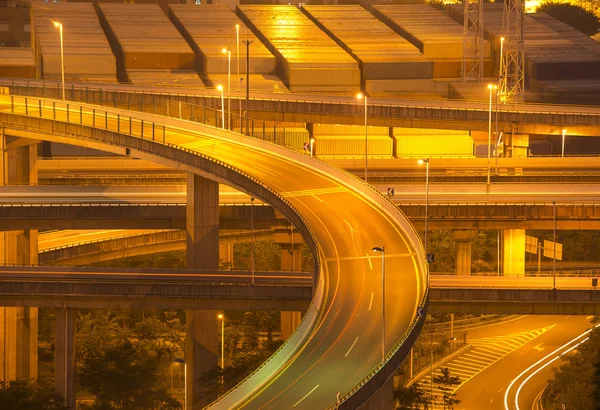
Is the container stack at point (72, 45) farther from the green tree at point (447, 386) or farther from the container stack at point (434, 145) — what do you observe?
the green tree at point (447, 386)

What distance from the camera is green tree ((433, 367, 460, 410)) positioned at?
85.9m

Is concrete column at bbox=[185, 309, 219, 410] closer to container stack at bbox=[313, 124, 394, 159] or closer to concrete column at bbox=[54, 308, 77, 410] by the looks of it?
concrete column at bbox=[54, 308, 77, 410]

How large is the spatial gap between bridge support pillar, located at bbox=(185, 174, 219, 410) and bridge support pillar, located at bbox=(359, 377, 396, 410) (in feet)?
87.0

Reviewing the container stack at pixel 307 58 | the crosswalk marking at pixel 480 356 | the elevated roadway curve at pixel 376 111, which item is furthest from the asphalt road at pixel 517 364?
the container stack at pixel 307 58

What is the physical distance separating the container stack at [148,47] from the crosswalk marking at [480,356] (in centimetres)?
6146

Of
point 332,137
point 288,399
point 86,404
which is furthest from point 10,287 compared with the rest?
point 332,137

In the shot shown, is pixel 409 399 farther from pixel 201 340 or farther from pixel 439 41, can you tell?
pixel 439 41

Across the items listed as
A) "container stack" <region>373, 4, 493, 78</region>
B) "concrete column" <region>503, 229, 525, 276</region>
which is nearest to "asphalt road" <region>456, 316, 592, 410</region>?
"concrete column" <region>503, 229, 525, 276</region>

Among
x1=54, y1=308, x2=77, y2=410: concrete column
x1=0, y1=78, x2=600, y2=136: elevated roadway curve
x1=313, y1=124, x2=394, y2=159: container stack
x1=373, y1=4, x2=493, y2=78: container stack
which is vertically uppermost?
x1=373, y1=4, x2=493, y2=78: container stack

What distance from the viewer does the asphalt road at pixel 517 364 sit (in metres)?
90.5

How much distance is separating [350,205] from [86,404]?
20.5 metres

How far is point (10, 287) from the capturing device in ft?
275

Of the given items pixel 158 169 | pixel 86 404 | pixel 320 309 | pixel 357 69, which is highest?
pixel 357 69

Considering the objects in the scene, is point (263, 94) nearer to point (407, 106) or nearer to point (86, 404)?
point (407, 106)
